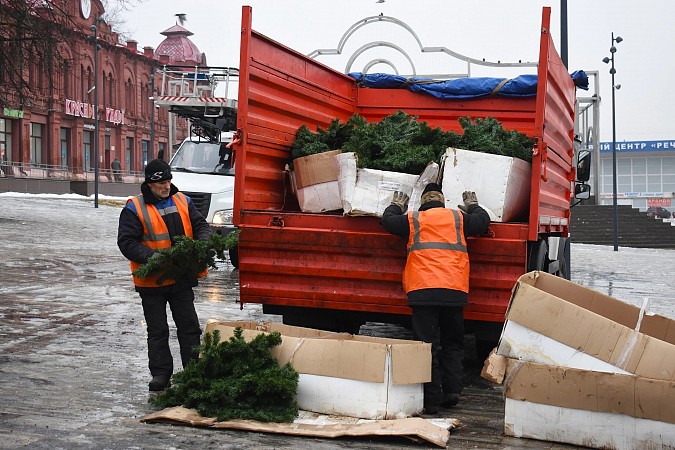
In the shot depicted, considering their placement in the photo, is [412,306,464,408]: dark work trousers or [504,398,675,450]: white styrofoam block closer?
[504,398,675,450]: white styrofoam block

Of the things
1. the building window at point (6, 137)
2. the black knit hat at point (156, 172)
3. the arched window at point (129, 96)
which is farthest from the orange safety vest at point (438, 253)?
the arched window at point (129, 96)

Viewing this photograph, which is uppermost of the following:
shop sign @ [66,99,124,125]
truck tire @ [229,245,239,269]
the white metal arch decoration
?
shop sign @ [66,99,124,125]

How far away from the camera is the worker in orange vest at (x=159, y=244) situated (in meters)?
6.26

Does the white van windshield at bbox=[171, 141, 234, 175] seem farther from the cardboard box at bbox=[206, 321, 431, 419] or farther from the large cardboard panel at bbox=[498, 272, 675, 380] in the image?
the large cardboard panel at bbox=[498, 272, 675, 380]

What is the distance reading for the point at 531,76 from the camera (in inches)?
356

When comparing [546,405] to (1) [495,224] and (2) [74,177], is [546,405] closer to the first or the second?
(1) [495,224]

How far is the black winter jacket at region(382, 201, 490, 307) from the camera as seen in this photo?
19.9 ft

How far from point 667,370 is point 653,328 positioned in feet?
3.33

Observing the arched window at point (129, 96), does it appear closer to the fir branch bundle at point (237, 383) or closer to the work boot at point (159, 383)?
the work boot at point (159, 383)

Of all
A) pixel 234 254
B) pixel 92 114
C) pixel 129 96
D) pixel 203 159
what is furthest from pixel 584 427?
pixel 129 96

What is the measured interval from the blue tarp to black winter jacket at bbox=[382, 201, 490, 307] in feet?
9.41

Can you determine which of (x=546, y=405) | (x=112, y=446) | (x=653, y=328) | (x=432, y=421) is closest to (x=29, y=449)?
(x=112, y=446)

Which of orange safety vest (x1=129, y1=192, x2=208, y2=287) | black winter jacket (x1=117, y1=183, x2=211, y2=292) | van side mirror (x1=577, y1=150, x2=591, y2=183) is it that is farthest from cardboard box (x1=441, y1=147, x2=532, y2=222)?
van side mirror (x1=577, y1=150, x2=591, y2=183)

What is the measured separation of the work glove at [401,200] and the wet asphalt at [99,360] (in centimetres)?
145
